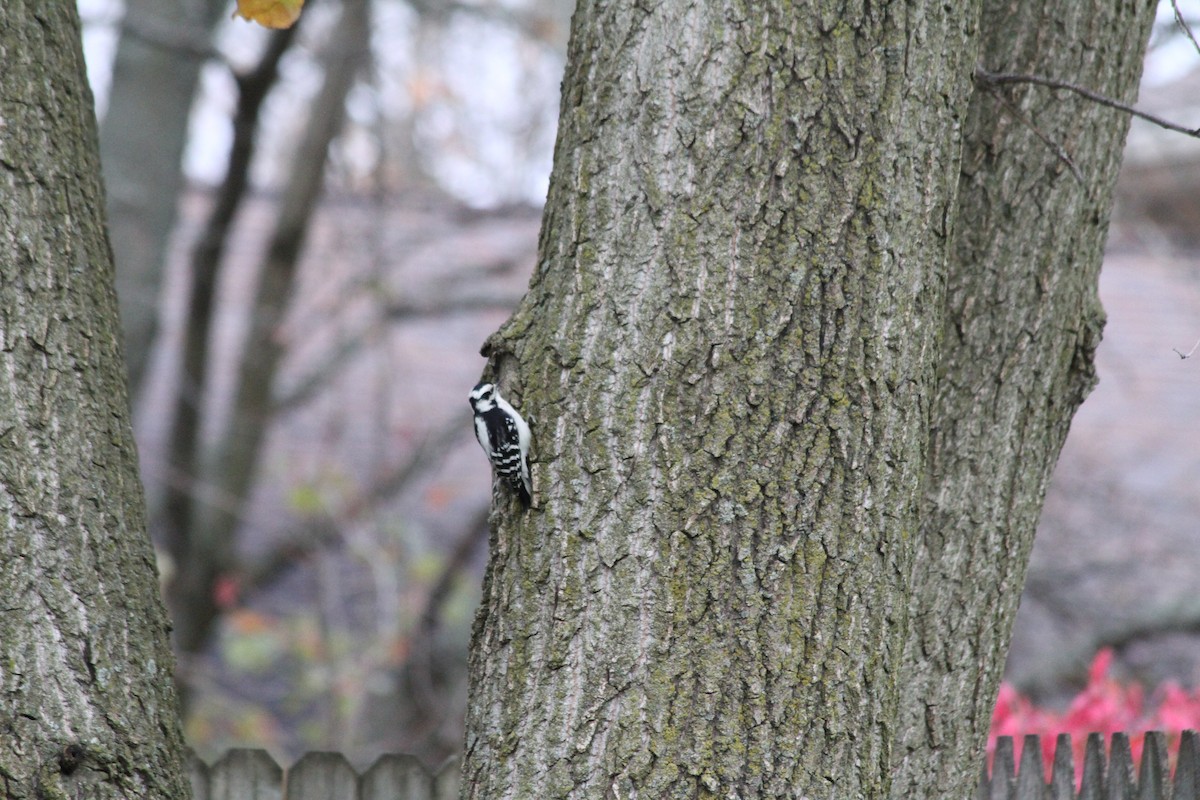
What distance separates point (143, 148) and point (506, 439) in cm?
531

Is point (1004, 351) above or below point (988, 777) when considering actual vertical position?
above

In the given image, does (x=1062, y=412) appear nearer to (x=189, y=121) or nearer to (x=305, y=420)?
(x=189, y=121)

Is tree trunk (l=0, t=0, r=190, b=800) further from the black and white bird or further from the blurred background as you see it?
the blurred background

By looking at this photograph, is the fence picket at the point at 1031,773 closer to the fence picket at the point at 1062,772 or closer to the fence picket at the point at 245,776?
the fence picket at the point at 1062,772

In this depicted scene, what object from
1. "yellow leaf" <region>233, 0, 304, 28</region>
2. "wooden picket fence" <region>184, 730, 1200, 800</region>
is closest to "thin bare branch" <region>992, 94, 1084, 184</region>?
"wooden picket fence" <region>184, 730, 1200, 800</region>

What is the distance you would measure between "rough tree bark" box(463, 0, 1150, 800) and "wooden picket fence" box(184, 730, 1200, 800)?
3.24 ft

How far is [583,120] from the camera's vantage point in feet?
7.32

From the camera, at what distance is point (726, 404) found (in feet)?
6.72

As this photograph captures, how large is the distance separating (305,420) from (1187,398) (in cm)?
782

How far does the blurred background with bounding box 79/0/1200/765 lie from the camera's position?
6.72 m

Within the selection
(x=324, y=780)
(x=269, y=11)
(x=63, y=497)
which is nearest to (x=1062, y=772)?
(x=324, y=780)

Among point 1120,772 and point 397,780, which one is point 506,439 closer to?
point 397,780

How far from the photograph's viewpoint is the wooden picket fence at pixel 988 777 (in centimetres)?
295

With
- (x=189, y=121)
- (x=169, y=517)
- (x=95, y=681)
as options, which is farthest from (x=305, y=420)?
(x=95, y=681)
